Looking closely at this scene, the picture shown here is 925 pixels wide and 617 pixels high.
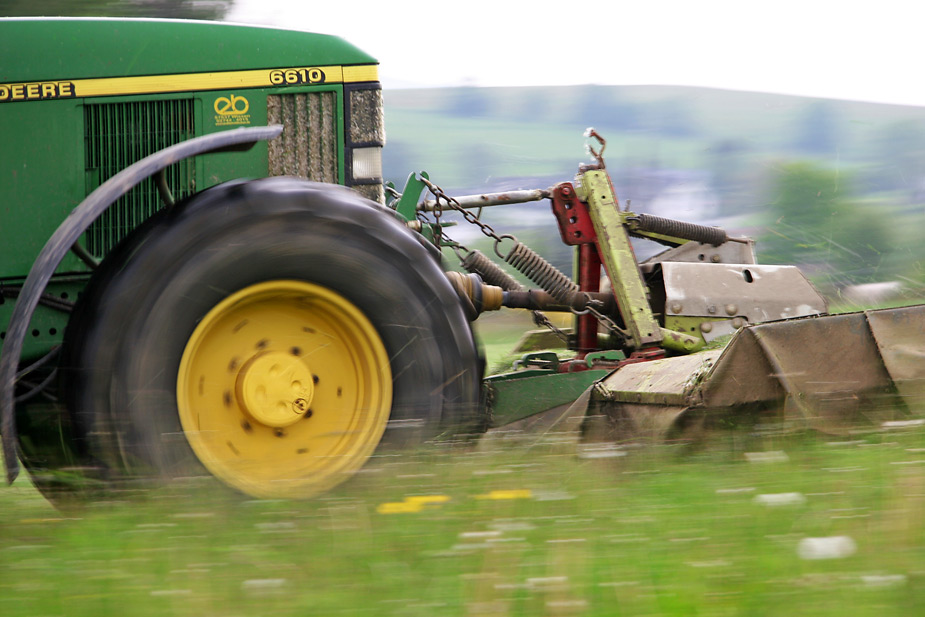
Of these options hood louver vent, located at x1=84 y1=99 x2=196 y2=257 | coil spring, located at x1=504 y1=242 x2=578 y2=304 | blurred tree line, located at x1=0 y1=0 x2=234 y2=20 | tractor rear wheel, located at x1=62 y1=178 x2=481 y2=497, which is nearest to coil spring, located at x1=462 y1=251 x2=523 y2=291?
coil spring, located at x1=504 y1=242 x2=578 y2=304

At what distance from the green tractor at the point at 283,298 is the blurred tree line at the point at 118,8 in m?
7.29

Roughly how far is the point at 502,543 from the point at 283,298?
111 cm

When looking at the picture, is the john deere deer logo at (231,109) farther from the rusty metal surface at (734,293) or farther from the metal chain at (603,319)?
the rusty metal surface at (734,293)

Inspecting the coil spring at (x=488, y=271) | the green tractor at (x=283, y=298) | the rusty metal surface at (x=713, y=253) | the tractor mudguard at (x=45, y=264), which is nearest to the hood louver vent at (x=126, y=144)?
the green tractor at (x=283, y=298)

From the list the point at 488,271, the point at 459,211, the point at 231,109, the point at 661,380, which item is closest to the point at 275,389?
the point at 231,109

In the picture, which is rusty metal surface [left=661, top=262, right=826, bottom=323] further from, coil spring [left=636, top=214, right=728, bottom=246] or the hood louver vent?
the hood louver vent

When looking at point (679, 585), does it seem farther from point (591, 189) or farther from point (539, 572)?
point (591, 189)

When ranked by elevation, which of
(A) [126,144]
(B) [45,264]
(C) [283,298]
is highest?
(A) [126,144]

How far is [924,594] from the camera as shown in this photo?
5.49 ft

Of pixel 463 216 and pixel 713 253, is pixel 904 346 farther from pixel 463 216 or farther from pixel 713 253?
pixel 463 216

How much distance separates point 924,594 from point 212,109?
2.87 metres

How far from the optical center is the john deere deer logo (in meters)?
3.40

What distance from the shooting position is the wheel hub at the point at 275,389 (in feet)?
8.73

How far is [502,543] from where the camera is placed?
6.70ft
